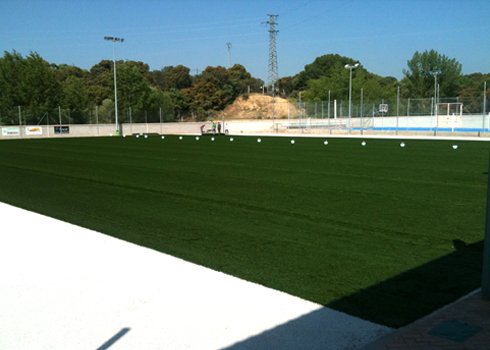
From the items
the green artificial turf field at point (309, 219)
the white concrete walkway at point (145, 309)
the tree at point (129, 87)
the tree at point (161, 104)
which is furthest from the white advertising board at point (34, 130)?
the white concrete walkway at point (145, 309)

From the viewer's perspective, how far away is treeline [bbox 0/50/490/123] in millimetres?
52469

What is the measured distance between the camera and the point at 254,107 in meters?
90.9

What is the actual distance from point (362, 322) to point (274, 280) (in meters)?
1.38

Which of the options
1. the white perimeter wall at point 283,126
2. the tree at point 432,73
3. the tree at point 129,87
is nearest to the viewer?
the white perimeter wall at point 283,126

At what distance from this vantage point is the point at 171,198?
10852 mm

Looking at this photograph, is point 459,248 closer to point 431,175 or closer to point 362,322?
point 362,322

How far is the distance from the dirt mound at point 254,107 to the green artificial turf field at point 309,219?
6918cm

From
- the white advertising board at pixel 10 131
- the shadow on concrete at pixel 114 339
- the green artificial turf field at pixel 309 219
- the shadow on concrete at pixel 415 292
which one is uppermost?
the white advertising board at pixel 10 131

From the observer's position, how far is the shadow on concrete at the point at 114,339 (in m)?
3.92

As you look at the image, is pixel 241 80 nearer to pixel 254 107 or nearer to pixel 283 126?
pixel 254 107

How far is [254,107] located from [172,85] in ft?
62.1

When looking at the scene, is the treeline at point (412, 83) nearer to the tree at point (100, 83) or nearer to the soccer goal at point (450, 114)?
the soccer goal at point (450, 114)

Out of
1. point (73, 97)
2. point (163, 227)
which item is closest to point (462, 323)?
point (163, 227)

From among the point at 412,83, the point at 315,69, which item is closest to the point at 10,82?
the point at 412,83
